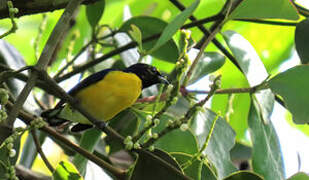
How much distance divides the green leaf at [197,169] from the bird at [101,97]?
898 mm

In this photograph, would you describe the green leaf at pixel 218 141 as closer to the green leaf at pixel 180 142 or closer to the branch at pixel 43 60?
the green leaf at pixel 180 142

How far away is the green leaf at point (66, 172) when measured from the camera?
1642mm

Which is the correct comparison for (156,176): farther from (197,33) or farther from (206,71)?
(197,33)

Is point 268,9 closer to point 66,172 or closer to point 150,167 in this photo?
point 150,167

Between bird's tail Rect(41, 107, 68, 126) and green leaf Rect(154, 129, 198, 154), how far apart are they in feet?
2.54

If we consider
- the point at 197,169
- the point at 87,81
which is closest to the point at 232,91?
the point at 197,169

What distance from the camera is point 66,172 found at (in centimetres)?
164

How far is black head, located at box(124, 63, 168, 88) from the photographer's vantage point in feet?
9.36

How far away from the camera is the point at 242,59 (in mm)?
2152

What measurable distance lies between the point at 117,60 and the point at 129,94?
0.56 metres

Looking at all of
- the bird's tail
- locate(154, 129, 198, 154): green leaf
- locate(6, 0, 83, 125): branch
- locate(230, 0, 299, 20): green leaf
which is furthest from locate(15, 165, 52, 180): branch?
locate(230, 0, 299, 20): green leaf

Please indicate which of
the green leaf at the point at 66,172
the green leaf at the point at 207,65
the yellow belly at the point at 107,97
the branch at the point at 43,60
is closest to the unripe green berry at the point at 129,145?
the green leaf at the point at 66,172

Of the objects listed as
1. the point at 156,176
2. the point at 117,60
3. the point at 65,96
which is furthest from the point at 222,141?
the point at 117,60

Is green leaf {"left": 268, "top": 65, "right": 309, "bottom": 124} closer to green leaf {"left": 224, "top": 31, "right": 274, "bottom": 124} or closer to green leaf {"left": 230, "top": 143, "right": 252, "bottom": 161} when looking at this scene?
green leaf {"left": 224, "top": 31, "right": 274, "bottom": 124}
